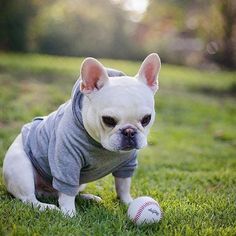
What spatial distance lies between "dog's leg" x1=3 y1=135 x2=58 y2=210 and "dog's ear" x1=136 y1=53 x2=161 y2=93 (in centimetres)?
108

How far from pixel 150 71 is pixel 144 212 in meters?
1.00

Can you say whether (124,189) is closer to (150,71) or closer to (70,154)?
(70,154)

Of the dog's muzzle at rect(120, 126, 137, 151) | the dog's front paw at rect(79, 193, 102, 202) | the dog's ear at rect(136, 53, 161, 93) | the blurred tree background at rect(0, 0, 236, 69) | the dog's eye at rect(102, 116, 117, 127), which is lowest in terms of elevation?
the blurred tree background at rect(0, 0, 236, 69)

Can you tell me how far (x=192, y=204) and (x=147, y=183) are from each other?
958 millimetres

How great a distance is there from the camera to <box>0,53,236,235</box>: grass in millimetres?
3107

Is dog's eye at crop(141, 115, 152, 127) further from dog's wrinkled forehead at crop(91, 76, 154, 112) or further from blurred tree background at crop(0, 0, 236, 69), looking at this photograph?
blurred tree background at crop(0, 0, 236, 69)

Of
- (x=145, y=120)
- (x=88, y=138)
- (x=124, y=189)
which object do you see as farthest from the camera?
(x=124, y=189)

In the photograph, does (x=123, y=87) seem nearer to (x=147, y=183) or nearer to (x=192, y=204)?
(x=192, y=204)

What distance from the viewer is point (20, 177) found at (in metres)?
3.55

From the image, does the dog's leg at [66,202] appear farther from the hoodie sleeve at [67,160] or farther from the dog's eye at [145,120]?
the dog's eye at [145,120]

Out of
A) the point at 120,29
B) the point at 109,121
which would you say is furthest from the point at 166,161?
the point at 120,29

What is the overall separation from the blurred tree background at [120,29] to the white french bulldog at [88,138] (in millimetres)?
12015

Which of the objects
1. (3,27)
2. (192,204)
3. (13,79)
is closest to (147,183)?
(192,204)

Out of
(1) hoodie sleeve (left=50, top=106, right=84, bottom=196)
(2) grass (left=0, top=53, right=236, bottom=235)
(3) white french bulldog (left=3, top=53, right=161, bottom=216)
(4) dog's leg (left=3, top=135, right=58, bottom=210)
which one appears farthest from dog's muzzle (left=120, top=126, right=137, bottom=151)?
(4) dog's leg (left=3, top=135, right=58, bottom=210)
